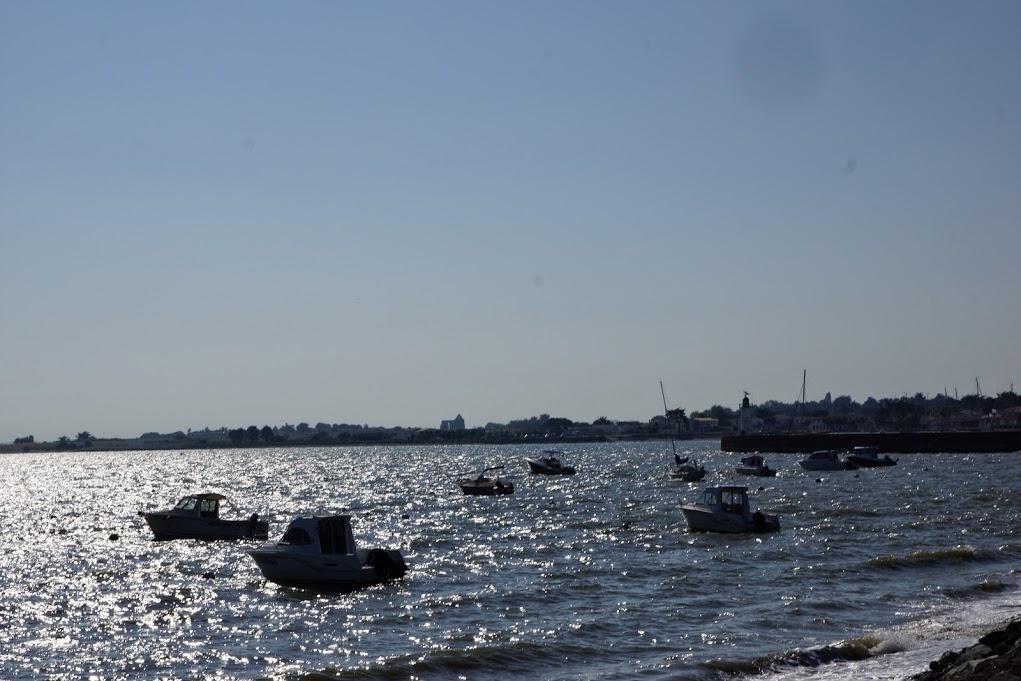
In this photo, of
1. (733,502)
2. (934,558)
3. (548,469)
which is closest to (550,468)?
(548,469)

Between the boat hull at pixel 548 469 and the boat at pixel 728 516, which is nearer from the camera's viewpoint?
the boat at pixel 728 516

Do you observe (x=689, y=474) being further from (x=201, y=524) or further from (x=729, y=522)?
(x=201, y=524)

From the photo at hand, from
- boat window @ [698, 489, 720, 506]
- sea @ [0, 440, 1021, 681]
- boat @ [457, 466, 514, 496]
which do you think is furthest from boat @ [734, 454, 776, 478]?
boat window @ [698, 489, 720, 506]

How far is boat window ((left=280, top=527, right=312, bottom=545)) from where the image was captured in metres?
42.0

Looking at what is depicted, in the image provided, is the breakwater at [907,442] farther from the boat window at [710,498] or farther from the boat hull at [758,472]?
the boat window at [710,498]

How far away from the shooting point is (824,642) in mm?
30078

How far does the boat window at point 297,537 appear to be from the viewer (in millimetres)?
41969

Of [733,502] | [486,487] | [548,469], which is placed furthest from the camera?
[548,469]

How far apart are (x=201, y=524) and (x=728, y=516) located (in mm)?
27564

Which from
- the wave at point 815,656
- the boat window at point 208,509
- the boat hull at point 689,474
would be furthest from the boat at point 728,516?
the boat hull at point 689,474

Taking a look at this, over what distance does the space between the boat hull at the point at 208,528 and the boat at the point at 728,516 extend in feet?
75.6

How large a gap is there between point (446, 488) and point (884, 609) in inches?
3346

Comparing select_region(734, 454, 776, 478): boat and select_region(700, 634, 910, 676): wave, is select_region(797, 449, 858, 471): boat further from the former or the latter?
select_region(700, 634, 910, 676): wave

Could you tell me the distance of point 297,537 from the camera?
139 ft
